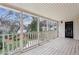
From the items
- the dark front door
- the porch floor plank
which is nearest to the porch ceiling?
the porch floor plank

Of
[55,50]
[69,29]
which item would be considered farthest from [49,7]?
[69,29]

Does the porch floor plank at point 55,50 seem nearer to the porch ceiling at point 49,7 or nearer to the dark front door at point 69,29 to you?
the porch ceiling at point 49,7

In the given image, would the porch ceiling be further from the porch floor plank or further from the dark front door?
the dark front door

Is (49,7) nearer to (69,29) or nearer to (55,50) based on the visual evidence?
(55,50)

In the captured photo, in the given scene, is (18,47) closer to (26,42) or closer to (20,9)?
(26,42)

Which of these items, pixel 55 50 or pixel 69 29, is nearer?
pixel 55 50

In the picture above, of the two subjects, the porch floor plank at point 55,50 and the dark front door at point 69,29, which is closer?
the porch floor plank at point 55,50

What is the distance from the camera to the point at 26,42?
610 cm

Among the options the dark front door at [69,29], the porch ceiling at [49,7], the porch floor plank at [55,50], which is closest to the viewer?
the porch ceiling at [49,7]

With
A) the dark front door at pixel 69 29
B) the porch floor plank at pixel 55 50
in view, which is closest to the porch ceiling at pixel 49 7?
the porch floor plank at pixel 55 50

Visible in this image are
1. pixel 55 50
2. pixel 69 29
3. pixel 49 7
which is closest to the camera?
pixel 49 7

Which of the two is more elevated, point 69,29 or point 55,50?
point 69,29
